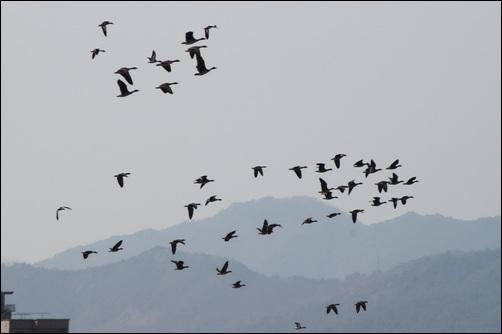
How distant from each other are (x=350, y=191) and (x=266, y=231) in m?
6.90

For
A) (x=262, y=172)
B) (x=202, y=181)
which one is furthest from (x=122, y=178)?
(x=262, y=172)

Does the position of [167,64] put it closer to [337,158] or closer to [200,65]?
[200,65]

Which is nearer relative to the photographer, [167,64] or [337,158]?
[167,64]

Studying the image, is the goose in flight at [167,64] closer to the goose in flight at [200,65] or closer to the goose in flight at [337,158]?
the goose in flight at [200,65]

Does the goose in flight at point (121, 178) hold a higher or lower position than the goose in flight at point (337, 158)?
lower

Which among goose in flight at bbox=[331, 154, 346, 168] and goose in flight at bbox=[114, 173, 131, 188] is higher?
goose in flight at bbox=[331, 154, 346, 168]

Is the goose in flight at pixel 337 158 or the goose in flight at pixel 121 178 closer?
the goose in flight at pixel 121 178

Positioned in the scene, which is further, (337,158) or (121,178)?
(337,158)

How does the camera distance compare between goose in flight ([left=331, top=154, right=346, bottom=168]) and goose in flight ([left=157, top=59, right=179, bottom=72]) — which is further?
goose in flight ([left=331, top=154, right=346, bottom=168])

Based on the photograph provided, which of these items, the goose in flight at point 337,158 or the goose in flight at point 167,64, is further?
the goose in flight at point 337,158

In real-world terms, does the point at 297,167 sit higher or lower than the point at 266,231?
higher

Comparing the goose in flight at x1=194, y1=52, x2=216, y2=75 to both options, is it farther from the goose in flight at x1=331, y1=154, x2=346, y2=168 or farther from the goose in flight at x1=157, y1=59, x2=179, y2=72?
the goose in flight at x1=331, y1=154, x2=346, y2=168

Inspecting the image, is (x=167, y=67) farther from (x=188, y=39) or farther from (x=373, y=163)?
(x=373, y=163)

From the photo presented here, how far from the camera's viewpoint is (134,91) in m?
52.8
